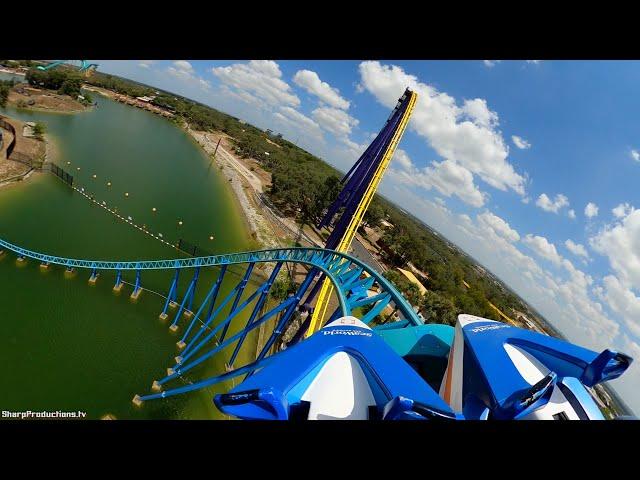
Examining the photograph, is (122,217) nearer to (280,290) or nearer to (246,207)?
(246,207)

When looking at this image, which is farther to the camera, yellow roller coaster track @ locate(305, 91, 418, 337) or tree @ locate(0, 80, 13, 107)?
tree @ locate(0, 80, 13, 107)

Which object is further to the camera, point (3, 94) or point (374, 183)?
point (3, 94)

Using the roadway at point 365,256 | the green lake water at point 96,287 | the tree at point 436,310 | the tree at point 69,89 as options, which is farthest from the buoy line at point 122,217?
the tree at point 69,89

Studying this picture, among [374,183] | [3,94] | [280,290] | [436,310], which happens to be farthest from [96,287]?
[3,94]

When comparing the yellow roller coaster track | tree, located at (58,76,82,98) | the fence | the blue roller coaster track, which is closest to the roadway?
the yellow roller coaster track

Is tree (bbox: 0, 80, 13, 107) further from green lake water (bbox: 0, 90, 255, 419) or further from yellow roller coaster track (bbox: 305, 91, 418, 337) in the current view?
yellow roller coaster track (bbox: 305, 91, 418, 337)

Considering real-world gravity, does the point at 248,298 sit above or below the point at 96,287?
above
